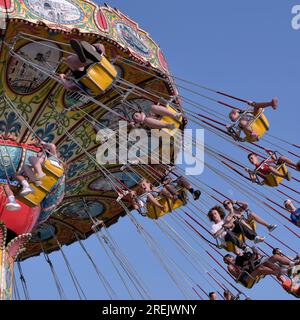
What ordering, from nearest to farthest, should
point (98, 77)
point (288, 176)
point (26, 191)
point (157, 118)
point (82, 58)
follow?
point (82, 58) → point (98, 77) → point (157, 118) → point (288, 176) → point (26, 191)

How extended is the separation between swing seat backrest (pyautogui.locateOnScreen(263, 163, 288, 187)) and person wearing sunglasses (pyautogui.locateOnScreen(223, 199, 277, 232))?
439mm

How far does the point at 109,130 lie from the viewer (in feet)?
40.1

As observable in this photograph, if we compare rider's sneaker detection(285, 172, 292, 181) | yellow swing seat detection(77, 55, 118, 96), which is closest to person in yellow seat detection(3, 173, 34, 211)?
yellow swing seat detection(77, 55, 118, 96)

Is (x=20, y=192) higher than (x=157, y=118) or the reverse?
the reverse

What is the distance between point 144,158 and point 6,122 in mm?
2739

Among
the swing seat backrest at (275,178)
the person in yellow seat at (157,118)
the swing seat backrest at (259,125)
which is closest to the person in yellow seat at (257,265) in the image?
the swing seat backrest at (275,178)

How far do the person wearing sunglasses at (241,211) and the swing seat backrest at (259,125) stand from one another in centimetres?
94

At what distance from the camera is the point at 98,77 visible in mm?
9156

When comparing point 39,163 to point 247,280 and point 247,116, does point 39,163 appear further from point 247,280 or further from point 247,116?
point 247,280

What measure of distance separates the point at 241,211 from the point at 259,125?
1240mm

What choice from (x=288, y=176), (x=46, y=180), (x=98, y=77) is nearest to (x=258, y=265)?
(x=288, y=176)

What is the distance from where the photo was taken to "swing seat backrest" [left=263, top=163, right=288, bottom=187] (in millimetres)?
9992
